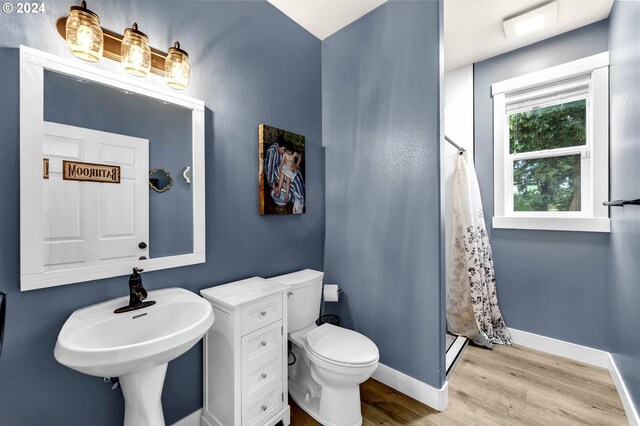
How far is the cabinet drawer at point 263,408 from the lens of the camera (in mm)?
1377

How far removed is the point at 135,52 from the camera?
4.05ft

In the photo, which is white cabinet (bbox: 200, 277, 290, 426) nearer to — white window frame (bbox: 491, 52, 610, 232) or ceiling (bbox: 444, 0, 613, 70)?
white window frame (bbox: 491, 52, 610, 232)

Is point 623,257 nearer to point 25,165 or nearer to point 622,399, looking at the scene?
point 622,399

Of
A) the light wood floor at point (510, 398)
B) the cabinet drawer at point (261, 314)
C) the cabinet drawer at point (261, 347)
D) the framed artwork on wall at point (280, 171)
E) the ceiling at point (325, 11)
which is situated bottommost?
the light wood floor at point (510, 398)

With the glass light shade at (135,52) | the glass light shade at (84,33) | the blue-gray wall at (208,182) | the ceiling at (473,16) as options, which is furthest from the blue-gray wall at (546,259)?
the glass light shade at (84,33)

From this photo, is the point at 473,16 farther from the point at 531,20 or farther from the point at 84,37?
the point at 84,37

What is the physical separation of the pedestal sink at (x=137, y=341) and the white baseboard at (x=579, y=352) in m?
2.48

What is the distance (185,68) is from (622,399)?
3.27 m

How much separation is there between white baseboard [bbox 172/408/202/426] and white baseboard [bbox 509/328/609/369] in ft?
8.65

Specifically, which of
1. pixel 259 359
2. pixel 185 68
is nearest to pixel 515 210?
pixel 259 359

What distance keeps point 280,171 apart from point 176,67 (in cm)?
86

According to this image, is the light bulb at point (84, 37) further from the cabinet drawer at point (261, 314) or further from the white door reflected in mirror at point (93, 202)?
the cabinet drawer at point (261, 314)

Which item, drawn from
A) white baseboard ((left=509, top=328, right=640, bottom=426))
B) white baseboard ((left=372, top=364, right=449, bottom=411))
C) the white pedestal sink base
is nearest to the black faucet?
the white pedestal sink base

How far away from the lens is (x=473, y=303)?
2.39 m
